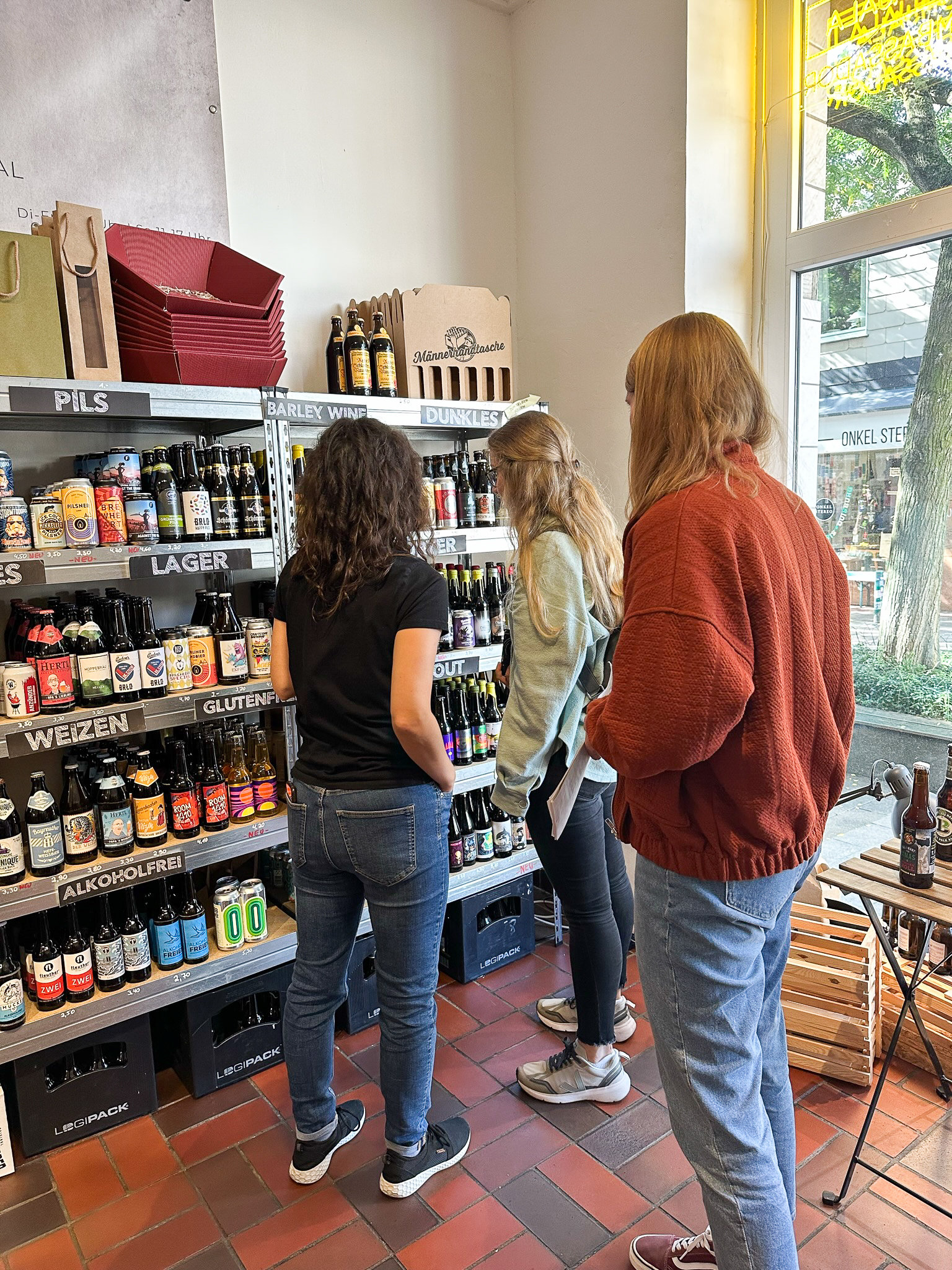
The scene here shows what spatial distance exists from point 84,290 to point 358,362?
32.8 inches

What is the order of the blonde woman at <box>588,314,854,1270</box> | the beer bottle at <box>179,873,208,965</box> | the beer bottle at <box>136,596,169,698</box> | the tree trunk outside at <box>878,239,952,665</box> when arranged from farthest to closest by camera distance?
the tree trunk outside at <box>878,239,952,665</box>, the beer bottle at <box>179,873,208,965</box>, the beer bottle at <box>136,596,169,698</box>, the blonde woman at <box>588,314,854,1270</box>

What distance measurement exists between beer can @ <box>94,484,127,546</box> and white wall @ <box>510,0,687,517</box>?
1.77m

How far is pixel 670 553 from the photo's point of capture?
1.22 metres

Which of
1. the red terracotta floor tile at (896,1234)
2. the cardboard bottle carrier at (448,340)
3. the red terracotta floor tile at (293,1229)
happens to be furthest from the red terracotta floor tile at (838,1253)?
the cardboard bottle carrier at (448,340)

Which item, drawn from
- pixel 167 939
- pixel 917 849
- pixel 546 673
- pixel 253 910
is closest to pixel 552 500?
pixel 546 673

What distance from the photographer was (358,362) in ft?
9.01

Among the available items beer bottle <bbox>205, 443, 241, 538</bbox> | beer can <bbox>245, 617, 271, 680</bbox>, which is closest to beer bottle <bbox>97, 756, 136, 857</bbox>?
beer can <bbox>245, 617, 271, 680</bbox>

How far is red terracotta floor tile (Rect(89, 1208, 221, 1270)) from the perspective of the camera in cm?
191

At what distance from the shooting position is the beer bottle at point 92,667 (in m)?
2.26

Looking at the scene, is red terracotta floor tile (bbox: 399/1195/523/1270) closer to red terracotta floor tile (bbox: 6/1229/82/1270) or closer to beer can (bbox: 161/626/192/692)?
red terracotta floor tile (bbox: 6/1229/82/1270)

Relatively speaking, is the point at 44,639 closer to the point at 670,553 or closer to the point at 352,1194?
the point at 352,1194

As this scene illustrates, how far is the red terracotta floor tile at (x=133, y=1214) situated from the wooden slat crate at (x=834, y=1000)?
65.3 inches

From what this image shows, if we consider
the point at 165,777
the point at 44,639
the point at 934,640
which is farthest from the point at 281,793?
the point at 934,640

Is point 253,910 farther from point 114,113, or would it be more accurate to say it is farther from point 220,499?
point 114,113
